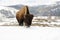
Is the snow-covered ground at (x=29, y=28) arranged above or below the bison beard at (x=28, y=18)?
below

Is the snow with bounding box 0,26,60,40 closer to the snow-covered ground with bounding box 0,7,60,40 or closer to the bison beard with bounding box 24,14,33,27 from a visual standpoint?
the snow-covered ground with bounding box 0,7,60,40

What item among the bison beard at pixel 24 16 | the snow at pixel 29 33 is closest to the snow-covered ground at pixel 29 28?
the snow at pixel 29 33

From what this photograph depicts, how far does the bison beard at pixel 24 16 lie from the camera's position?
14.4 feet

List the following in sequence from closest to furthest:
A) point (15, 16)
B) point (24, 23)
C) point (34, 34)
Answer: point (34, 34) < point (24, 23) < point (15, 16)

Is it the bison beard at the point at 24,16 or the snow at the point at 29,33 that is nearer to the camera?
the snow at the point at 29,33

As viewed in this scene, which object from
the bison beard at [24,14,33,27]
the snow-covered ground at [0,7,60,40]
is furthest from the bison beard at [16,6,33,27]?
the snow-covered ground at [0,7,60,40]

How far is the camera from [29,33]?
430 centimetres

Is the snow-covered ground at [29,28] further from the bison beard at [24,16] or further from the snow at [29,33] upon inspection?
the bison beard at [24,16]

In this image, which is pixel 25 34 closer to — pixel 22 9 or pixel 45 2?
pixel 22 9

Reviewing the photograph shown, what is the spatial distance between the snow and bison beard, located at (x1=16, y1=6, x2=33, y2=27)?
16 centimetres

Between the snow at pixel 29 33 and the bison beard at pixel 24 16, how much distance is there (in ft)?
0.52

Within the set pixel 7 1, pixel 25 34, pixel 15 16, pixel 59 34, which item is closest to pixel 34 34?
pixel 25 34

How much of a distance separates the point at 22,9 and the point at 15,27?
1.61 feet

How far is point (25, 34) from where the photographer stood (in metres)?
4.26
